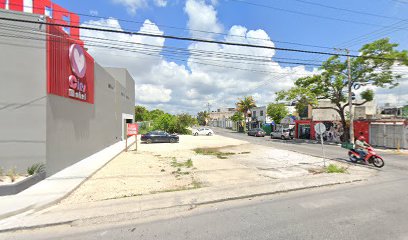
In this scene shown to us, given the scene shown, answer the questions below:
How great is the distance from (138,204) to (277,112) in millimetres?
43975

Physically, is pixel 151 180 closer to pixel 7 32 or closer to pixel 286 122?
pixel 7 32

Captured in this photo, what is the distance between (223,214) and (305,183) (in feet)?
13.9

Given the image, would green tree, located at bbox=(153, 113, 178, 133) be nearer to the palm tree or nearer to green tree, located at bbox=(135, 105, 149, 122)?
the palm tree

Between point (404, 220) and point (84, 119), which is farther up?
point (84, 119)

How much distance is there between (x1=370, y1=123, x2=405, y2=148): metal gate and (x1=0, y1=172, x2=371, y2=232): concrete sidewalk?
55.6 feet

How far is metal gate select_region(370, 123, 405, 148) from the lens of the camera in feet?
65.1

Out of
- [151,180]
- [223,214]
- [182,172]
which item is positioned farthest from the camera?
[182,172]

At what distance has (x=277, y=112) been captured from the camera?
1821 inches

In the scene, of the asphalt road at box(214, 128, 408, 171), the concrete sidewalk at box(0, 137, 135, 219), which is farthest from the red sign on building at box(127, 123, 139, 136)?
the asphalt road at box(214, 128, 408, 171)

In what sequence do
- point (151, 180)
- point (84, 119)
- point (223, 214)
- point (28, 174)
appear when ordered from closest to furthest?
point (223, 214)
point (28, 174)
point (151, 180)
point (84, 119)

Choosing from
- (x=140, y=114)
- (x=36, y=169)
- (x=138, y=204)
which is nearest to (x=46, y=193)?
(x=36, y=169)

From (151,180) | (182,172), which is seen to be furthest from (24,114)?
(182,172)

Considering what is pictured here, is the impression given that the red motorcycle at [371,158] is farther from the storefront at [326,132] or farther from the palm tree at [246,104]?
the palm tree at [246,104]

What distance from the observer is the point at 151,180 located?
28.4 feet
